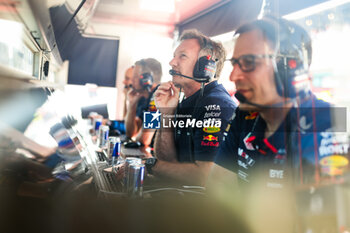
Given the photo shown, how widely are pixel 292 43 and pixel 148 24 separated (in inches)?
24.3

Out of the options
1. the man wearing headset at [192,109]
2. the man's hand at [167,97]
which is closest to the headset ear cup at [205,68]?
the man wearing headset at [192,109]

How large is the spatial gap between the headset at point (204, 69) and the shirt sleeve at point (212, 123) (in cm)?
11

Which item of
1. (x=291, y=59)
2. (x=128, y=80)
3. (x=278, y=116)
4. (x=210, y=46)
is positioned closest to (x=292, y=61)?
(x=291, y=59)

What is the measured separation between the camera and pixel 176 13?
1.06 metres

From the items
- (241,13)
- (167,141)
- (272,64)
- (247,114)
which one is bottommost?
(167,141)

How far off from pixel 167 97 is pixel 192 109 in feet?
0.45

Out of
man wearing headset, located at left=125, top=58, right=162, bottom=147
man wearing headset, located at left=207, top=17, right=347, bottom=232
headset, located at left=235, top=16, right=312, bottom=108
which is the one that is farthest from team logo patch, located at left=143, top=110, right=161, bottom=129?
headset, located at left=235, top=16, right=312, bottom=108

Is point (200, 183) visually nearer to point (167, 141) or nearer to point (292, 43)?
point (167, 141)

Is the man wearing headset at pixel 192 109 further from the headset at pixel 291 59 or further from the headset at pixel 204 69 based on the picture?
the headset at pixel 291 59

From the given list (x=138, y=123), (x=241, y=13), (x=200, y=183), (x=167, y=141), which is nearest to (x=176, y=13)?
(x=241, y=13)

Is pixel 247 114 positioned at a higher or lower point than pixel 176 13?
lower

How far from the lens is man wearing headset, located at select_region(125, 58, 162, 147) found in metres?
1.12

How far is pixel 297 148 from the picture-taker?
0.75 meters

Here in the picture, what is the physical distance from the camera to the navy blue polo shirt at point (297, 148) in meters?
0.73
